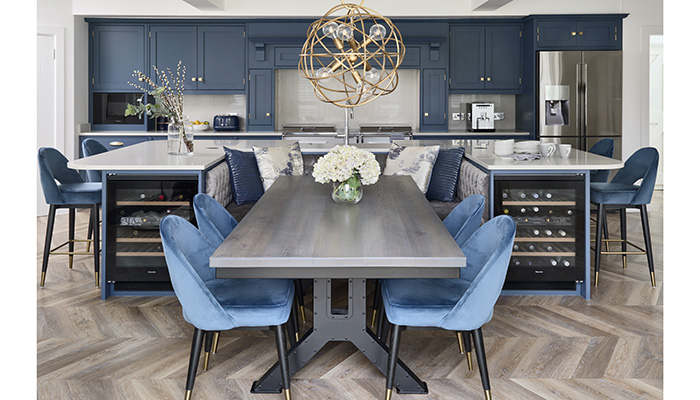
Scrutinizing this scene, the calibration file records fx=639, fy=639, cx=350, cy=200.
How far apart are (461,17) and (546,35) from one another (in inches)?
39.9

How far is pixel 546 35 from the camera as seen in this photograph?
7227 mm

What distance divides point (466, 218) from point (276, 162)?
85.6 inches

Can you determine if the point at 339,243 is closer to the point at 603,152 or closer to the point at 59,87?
the point at 603,152

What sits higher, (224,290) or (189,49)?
(189,49)

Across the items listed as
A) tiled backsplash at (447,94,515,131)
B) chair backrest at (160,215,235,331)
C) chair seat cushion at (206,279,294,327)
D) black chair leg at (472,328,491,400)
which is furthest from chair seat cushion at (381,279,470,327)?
tiled backsplash at (447,94,515,131)

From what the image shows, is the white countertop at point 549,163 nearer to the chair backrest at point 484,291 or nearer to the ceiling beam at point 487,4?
the chair backrest at point 484,291

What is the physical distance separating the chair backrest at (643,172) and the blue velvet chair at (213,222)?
2.41 metres

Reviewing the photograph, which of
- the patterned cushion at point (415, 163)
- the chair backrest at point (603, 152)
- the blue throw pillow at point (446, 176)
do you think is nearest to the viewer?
the blue throw pillow at point (446, 176)

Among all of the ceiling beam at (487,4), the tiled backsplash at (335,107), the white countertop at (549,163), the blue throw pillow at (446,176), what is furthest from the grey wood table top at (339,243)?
the tiled backsplash at (335,107)

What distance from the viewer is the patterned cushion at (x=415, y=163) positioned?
16.6 ft

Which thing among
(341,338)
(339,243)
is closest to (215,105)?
(341,338)

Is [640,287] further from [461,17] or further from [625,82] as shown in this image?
[461,17]

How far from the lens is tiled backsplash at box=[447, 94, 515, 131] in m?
8.16
